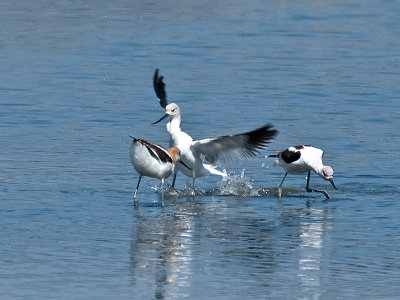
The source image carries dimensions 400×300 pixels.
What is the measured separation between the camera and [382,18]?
30.3 m

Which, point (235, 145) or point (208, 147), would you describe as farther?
point (208, 147)

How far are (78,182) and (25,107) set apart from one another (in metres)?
5.20

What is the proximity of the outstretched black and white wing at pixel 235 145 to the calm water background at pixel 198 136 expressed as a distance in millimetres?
459

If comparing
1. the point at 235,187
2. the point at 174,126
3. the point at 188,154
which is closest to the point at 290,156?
the point at 235,187

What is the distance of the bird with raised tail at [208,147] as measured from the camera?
44.5 feet

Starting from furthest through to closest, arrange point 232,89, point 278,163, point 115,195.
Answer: point 232,89 → point 278,163 → point 115,195

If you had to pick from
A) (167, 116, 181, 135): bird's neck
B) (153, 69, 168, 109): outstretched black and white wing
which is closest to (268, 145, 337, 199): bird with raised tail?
(167, 116, 181, 135): bird's neck

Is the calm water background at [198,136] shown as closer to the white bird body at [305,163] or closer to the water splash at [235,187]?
the water splash at [235,187]

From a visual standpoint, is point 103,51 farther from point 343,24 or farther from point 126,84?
point 343,24

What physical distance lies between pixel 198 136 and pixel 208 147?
11.2ft

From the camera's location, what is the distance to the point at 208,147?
14.1 meters

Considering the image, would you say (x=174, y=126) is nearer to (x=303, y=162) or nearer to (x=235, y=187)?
(x=235, y=187)

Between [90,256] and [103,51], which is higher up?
[103,51]

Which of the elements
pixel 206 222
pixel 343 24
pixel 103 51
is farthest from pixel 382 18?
pixel 206 222
